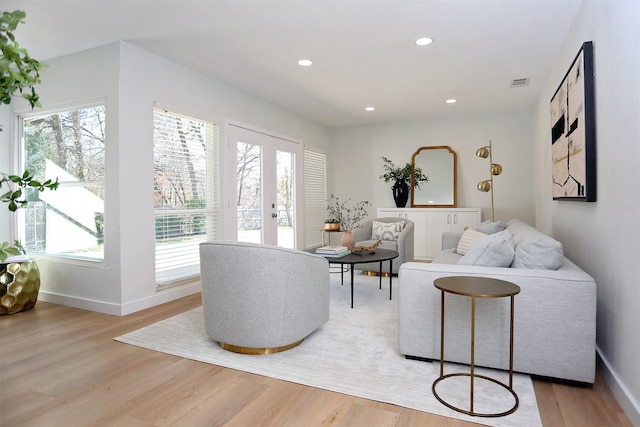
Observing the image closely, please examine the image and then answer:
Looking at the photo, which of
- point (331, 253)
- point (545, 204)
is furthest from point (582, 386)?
point (545, 204)

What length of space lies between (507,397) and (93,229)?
146 inches

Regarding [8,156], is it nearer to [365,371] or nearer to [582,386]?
[365,371]

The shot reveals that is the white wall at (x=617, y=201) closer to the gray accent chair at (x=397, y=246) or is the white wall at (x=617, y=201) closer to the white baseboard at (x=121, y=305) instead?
the gray accent chair at (x=397, y=246)

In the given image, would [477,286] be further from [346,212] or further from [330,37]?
[346,212]

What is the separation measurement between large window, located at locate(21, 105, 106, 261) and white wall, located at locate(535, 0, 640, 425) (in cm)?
389

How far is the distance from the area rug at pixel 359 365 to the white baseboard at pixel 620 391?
1.27 feet

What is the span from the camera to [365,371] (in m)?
2.33

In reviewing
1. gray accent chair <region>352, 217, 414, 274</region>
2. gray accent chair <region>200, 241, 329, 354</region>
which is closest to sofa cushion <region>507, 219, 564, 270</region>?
gray accent chair <region>200, 241, 329, 354</region>

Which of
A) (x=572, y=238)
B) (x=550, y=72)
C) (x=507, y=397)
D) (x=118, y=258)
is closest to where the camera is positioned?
(x=507, y=397)

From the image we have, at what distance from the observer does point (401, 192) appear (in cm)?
671

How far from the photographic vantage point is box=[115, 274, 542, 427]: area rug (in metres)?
1.98

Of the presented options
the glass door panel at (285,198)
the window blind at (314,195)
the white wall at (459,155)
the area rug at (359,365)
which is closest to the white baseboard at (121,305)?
the area rug at (359,365)

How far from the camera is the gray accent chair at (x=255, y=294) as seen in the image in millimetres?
2453

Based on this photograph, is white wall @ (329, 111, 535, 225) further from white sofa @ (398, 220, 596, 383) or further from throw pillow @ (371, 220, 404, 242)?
white sofa @ (398, 220, 596, 383)
